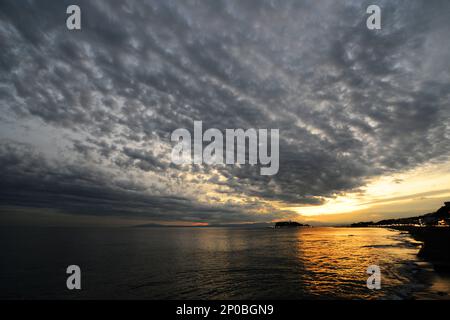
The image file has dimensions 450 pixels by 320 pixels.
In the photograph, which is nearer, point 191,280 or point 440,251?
point 191,280

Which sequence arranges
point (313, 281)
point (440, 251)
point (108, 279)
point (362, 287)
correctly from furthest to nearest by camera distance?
point (440, 251) < point (108, 279) < point (313, 281) < point (362, 287)

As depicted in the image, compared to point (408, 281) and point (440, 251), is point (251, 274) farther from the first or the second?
point (440, 251)

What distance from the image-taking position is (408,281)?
28703mm

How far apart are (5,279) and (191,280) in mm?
27716

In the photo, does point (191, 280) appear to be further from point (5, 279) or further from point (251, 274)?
point (5, 279)
